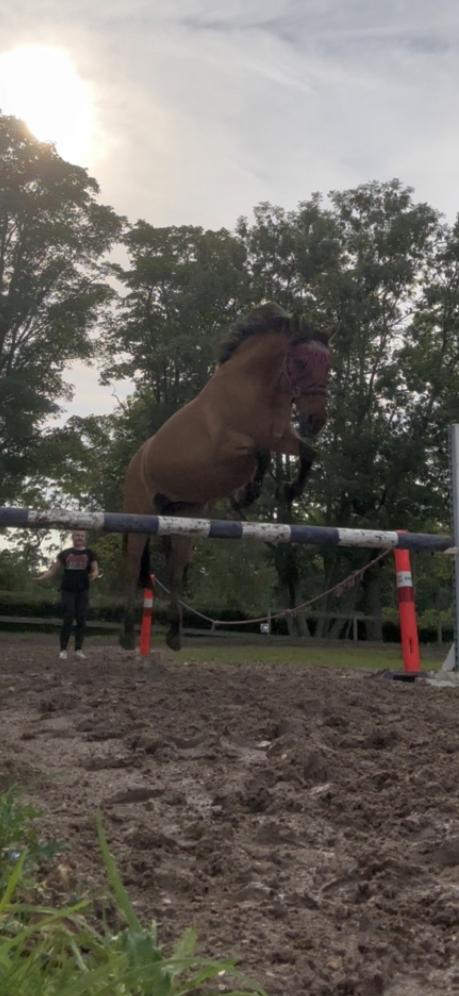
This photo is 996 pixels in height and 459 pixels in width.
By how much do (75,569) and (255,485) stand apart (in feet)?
11.2

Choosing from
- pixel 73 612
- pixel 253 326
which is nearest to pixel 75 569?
pixel 73 612

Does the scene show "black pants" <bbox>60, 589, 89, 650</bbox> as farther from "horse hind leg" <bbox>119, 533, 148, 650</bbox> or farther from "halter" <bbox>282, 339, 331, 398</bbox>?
"halter" <bbox>282, 339, 331, 398</bbox>

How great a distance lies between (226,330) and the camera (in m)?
20.5

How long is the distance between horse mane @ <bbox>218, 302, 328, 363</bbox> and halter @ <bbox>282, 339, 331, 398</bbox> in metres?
0.08

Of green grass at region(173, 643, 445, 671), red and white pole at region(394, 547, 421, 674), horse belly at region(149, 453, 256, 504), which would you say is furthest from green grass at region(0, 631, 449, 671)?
horse belly at region(149, 453, 256, 504)

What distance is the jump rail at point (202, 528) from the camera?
18.8 feet

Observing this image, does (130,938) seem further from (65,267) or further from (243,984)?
(65,267)

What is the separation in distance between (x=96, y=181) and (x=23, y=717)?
20.4m

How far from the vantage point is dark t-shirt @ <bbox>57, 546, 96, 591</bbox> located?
835cm

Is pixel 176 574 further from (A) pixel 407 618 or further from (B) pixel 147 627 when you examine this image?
(A) pixel 407 618

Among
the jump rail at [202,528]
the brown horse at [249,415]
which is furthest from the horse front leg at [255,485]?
the jump rail at [202,528]

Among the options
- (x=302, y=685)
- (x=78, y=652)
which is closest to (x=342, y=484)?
(x=78, y=652)

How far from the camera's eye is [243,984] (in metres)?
1.44

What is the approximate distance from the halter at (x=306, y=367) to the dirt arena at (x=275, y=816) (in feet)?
5.03
